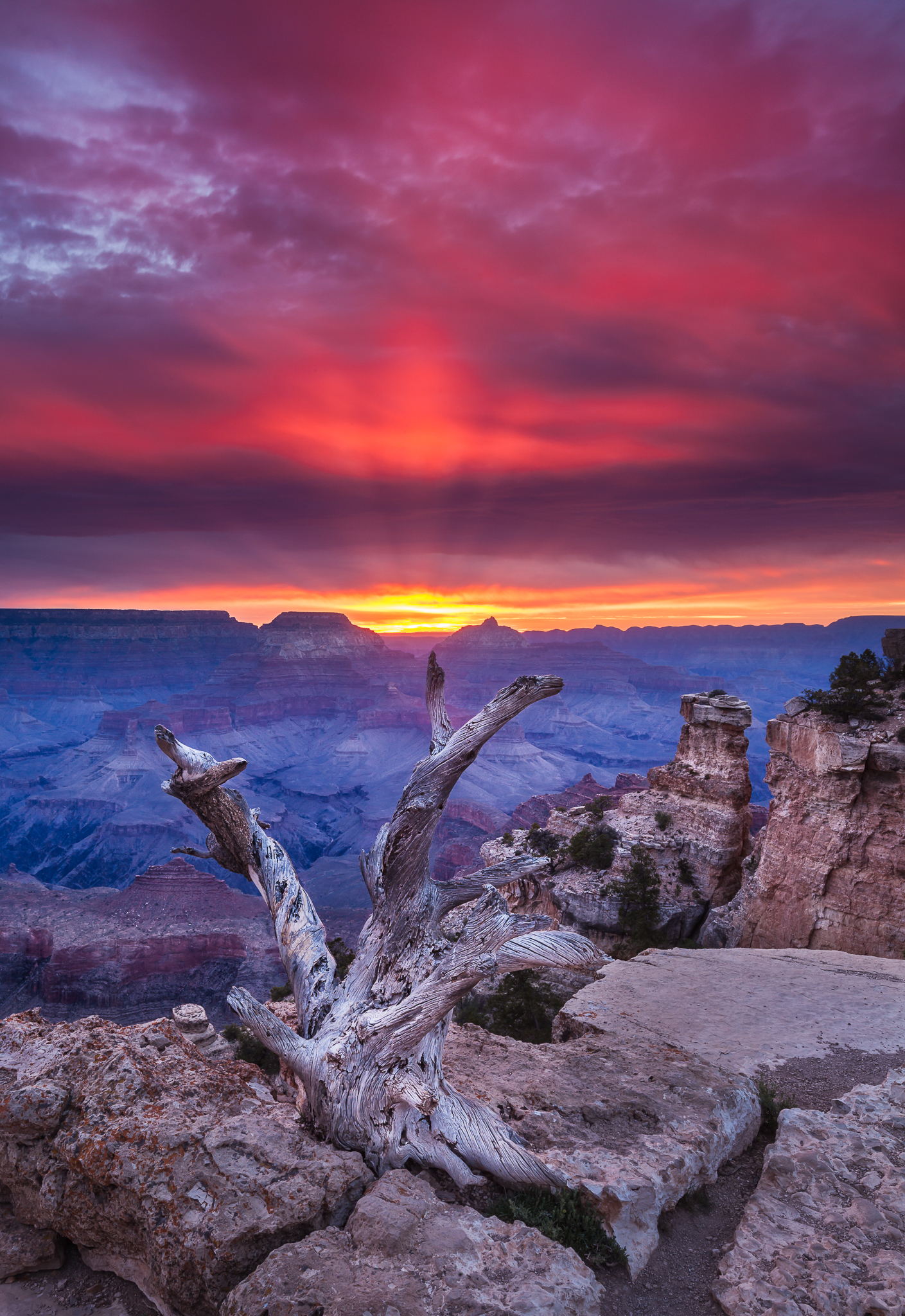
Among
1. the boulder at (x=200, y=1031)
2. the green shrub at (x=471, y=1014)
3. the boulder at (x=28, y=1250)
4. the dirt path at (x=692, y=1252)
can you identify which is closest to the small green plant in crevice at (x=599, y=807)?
the green shrub at (x=471, y=1014)

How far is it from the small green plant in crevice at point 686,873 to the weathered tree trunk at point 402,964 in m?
20.1

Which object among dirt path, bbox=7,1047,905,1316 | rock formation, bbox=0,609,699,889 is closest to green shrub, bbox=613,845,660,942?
dirt path, bbox=7,1047,905,1316

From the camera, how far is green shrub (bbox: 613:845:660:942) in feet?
76.4

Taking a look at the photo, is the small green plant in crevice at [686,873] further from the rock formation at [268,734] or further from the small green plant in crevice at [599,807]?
the rock formation at [268,734]

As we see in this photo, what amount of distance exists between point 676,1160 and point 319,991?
3.70 m

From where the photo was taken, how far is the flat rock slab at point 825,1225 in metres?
4.11

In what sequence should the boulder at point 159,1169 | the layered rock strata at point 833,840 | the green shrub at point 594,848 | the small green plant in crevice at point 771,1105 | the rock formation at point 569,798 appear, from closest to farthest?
the boulder at point 159,1169 → the small green plant in crevice at point 771,1105 → the layered rock strata at point 833,840 → the green shrub at point 594,848 → the rock formation at point 569,798

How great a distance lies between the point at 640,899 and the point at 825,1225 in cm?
1996

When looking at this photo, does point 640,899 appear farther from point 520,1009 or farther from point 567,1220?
point 567,1220

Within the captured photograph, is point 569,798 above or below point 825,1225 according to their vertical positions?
below

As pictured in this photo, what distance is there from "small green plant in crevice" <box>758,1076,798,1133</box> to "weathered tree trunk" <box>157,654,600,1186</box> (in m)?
2.97

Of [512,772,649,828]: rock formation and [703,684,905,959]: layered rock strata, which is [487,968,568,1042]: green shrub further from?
[512,772,649,828]: rock formation

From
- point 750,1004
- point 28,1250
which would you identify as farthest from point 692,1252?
point 750,1004

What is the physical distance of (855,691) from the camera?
1798 centimetres
